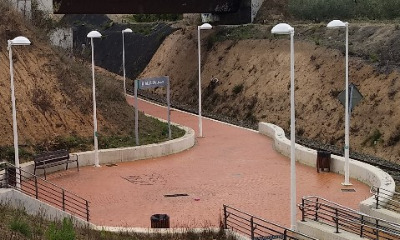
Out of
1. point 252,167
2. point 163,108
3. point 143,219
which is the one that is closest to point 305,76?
point 163,108

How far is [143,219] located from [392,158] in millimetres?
14144

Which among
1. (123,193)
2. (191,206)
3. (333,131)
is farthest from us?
(333,131)

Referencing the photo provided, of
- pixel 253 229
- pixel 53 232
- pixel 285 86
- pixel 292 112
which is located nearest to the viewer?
pixel 53 232

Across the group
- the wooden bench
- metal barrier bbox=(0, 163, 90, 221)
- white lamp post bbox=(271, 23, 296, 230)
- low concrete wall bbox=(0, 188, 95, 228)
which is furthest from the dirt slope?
low concrete wall bbox=(0, 188, 95, 228)

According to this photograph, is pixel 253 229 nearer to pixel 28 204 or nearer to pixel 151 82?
pixel 28 204

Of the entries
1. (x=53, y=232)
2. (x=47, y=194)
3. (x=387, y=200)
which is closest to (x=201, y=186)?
(x=47, y=194)

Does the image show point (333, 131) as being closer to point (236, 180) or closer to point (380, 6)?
point (236, 180)

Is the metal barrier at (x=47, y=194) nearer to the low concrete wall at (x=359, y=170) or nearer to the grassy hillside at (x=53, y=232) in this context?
the grassy hillside at (x=53, y=232)

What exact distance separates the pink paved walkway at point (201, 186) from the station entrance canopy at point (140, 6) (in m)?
13.6

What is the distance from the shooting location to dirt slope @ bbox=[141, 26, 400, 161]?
105ft

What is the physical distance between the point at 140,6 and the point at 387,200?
26803 millimetres

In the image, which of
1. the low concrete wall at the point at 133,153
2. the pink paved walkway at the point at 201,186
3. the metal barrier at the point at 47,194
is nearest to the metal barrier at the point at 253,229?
the pink paved walkway at the point at 201,186

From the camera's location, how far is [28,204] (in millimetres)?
19562

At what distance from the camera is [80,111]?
1157 inches
